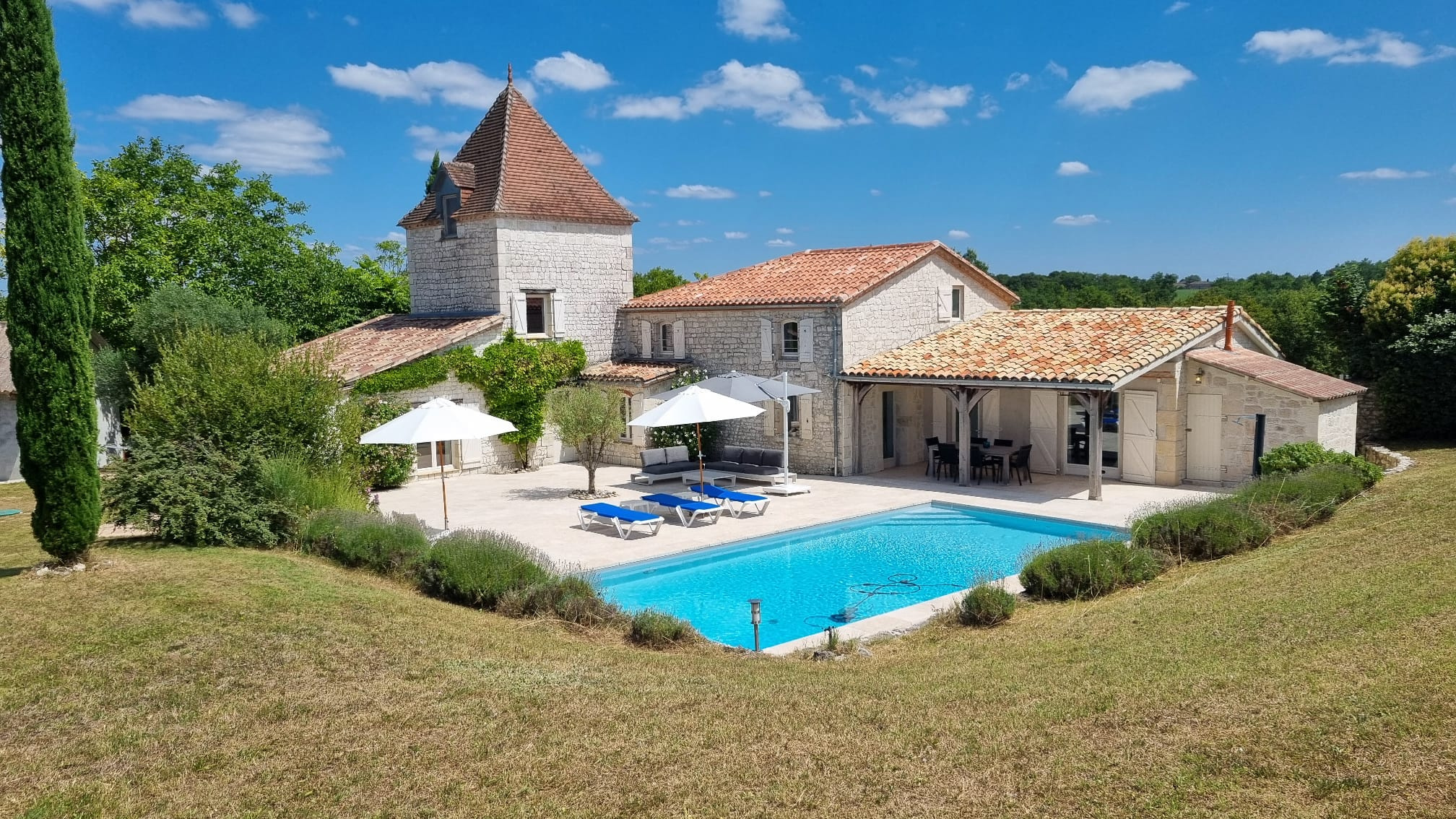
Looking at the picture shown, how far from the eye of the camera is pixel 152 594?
9.18 meters

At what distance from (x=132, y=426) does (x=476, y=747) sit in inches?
413

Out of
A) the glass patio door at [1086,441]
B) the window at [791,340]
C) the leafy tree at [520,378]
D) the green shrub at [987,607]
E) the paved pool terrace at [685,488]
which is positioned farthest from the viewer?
the leafy tree at [520,378]

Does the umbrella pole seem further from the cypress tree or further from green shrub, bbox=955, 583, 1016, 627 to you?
green shrub, bbox=955, 583, 1016, 627

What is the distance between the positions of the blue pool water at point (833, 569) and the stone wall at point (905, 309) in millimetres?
5251

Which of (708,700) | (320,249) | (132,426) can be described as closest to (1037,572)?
(708,700)

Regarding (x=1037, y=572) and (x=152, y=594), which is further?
(x=1037, y=572)

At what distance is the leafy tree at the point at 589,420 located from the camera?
1981cm

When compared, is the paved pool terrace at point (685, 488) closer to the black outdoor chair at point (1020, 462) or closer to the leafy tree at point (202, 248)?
the black outdoor chair at point (1020, 462)

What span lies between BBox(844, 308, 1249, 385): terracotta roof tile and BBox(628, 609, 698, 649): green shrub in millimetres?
10834

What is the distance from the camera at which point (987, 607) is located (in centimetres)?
1019

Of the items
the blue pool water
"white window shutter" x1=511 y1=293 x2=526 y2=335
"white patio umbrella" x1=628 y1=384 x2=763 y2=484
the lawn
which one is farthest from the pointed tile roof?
the lawn

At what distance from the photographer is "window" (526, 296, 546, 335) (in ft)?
82.8

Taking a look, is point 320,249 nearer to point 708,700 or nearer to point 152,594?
point 152,594

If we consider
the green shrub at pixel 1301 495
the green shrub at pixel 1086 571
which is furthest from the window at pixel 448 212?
the green shrub at pixel 1301 495
